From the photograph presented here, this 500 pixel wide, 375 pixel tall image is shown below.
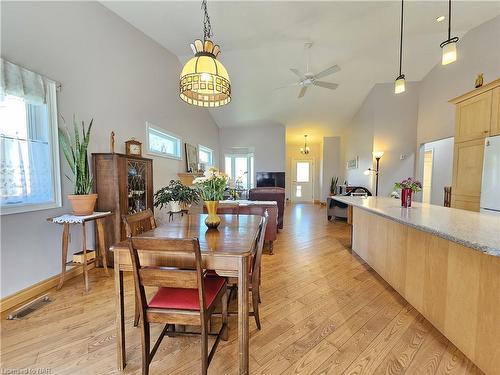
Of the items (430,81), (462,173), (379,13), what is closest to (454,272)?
(462,173)

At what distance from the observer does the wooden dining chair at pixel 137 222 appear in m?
1.53

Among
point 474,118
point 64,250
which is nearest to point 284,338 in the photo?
point 64,250

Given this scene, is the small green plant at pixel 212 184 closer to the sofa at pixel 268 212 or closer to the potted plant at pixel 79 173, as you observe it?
the sofa at pixel 268 212

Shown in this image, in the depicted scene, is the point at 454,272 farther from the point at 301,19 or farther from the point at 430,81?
the point at 430,81

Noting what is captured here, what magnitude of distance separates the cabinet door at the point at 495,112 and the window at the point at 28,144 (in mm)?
5150

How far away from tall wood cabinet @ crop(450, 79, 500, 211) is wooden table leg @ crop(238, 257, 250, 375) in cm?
350

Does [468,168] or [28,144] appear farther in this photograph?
[468,168]

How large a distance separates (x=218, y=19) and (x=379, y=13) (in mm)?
2408

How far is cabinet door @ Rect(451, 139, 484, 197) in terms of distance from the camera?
2967 millimetres

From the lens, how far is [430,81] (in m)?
5.30

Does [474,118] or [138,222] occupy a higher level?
[474,118]

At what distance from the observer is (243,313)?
1.26 meters

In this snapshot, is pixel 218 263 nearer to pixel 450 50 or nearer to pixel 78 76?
pixel 450 50

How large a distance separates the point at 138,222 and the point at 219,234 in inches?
34.5
